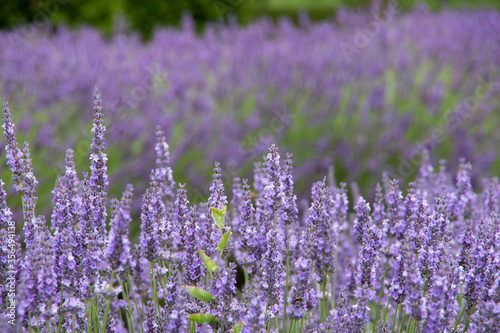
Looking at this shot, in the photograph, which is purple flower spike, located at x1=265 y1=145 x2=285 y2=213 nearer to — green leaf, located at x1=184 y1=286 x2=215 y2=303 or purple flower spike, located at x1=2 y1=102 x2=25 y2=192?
green leaf, located at x1=184 y1=286 x2=215 y2=303

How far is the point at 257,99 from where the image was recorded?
17.5 ft

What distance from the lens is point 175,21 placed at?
417 inches

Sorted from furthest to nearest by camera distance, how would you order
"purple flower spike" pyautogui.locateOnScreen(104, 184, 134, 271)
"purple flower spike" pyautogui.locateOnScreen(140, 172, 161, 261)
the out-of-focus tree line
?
1. the out-of-focus tree line
2. "purple flower spike" pyautogui.locateOnScreen(140, 172, 161, 261)
3. "purple flower spike" pyautogui.locateOnScreen(104, 184, 134, 271)

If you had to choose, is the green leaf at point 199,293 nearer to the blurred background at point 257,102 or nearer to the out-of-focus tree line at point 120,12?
the blurred background at point 257,102

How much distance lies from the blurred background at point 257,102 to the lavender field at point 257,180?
21mm

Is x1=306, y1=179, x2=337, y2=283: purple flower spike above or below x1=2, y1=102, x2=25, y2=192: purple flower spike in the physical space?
below

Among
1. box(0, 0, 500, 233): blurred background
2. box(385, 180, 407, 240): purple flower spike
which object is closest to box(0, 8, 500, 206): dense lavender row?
box(0, 0, 500, 233): blurred background

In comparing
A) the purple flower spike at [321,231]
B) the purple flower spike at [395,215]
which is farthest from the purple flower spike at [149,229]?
the purple flower spike at [395,215]

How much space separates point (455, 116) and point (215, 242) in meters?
4.13

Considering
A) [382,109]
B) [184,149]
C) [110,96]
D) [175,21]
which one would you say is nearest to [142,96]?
[110,96]

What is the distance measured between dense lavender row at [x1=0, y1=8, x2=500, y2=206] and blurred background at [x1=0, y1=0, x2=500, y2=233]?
13 mm

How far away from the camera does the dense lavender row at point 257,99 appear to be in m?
4.68

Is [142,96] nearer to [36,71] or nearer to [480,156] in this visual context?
[36,71]

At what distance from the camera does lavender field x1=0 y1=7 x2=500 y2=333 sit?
5.93ft
